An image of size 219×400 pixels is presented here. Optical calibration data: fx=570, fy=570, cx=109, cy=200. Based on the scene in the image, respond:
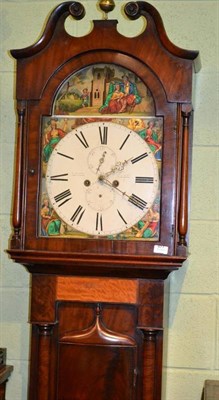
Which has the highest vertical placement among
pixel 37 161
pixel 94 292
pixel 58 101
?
pixel 58 101

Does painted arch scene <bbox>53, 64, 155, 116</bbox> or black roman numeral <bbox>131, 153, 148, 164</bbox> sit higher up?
painted arch scene <bbox>53, 64, 155, 116</bbox>

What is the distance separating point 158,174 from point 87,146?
0.22 m

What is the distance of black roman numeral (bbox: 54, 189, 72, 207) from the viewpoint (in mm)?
1607

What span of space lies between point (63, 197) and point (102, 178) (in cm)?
12

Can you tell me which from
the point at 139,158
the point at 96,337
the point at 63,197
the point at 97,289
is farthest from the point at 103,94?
the point at 96,337

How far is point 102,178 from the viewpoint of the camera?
160 centimetres

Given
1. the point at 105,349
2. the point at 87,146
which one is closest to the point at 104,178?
the point at 87,146

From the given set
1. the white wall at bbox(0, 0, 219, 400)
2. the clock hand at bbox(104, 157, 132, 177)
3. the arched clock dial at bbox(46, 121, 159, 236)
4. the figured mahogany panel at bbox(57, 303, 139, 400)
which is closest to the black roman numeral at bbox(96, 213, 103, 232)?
the arched clock dial at bbox(46, 121, 159, 236)

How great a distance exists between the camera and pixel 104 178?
1597 mm

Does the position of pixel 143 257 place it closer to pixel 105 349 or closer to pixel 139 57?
pixel 105 349

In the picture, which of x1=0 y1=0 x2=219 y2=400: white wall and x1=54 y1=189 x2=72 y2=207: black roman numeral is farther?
x1=0 y1=0 x2=219 y2=400: white wall

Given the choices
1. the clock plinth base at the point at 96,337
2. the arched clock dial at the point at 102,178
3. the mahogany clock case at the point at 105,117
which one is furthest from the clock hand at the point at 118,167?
the clock plinth base at the point at 96,337

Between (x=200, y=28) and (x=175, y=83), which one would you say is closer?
(x=175, y=83)

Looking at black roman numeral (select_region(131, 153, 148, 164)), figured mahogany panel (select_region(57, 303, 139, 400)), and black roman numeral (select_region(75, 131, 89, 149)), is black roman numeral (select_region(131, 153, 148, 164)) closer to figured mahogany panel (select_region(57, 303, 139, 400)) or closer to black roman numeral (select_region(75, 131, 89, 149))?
black roman numeral (select_region(75, 131, 89, 149))
